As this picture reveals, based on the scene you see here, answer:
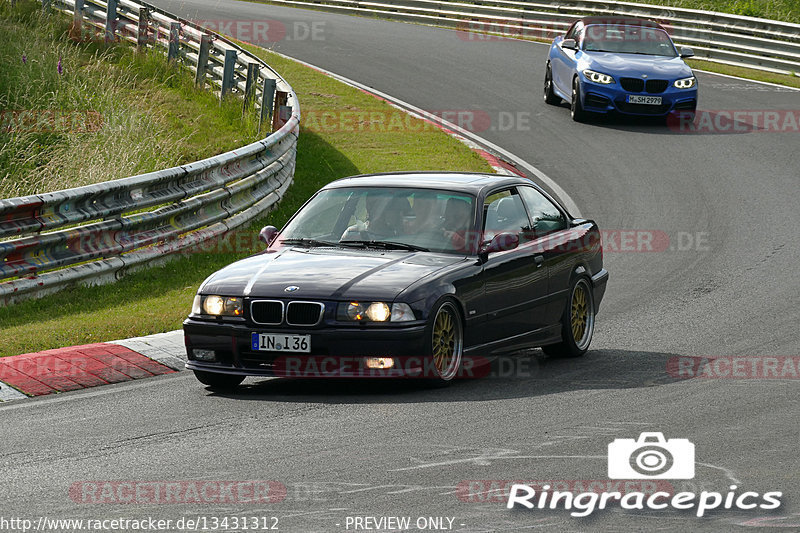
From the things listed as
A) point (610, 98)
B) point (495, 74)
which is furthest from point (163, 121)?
point (495, 74)

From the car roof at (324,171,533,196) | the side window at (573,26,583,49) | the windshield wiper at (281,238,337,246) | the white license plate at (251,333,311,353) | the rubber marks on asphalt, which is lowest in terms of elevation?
the rubber marks on asphalt

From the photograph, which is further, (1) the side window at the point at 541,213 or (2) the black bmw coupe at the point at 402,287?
(1) the side window at the point at 541,213

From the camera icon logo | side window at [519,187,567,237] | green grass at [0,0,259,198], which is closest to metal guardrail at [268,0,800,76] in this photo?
green grass at [0,0,259,198]

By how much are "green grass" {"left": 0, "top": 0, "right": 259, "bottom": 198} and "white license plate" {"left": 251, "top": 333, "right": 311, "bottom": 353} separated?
7.40 metres

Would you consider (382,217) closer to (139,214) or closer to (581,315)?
(581,315)

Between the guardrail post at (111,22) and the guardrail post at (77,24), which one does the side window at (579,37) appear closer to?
the guardrail post at (111,22)

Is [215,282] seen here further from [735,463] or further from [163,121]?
[163,121]

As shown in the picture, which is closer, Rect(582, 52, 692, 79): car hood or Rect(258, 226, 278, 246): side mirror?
Rect(258, 226, 278, 246): side mirror

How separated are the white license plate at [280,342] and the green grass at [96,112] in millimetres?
7397

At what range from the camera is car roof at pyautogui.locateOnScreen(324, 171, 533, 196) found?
9680 mm

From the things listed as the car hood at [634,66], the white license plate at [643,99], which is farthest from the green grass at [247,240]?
the white license plate at [643,99]

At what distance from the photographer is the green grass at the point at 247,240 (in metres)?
10.3

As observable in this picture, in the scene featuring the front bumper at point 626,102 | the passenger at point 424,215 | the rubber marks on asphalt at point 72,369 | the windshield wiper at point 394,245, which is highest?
the passenger at point 424,215

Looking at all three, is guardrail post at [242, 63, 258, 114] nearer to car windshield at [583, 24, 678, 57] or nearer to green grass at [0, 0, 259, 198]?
green grass at [0, 0, 259, 198]
